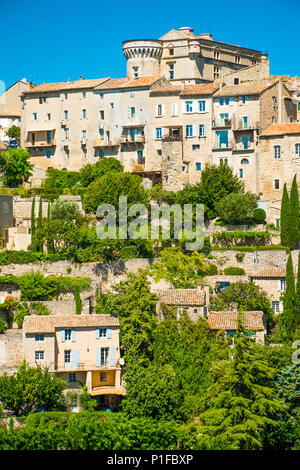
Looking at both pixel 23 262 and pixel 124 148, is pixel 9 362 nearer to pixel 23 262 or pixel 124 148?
pixel 23 262

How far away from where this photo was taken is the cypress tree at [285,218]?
69.2 metres

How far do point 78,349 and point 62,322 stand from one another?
187 centimetres

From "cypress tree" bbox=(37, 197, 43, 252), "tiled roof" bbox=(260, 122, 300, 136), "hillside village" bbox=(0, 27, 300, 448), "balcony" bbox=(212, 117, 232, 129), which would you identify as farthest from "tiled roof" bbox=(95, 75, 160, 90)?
"cypress tree" bbox=(37, 197, 43, 252)

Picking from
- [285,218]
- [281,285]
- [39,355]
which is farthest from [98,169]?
[39,355]

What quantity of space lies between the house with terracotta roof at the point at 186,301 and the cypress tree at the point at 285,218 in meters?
9.67

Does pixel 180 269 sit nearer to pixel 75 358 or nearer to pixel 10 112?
pixel 75 358

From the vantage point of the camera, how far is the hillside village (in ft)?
194

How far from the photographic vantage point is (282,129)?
7612 centimetres

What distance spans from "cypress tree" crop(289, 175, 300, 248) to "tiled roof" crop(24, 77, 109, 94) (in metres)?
22.8

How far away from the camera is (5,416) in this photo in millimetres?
56656

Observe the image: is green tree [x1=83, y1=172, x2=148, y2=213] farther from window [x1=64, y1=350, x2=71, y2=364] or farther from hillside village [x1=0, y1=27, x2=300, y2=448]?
window [x1=64, y1=350, x2=71, y2=364]

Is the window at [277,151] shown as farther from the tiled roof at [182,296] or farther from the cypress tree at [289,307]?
the tiled roof at [182,296]
